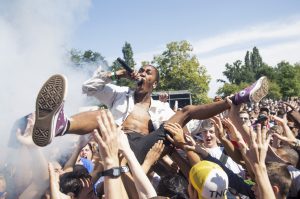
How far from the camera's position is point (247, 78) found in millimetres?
95750

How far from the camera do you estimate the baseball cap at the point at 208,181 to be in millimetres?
2234

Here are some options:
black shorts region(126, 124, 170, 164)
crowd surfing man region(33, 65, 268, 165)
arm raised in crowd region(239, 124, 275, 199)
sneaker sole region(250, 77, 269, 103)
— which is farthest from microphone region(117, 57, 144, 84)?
arm raised in crowd region(239, 124, 275, 199)

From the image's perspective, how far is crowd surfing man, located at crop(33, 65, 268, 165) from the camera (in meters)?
3.44

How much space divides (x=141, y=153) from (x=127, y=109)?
0.86 m

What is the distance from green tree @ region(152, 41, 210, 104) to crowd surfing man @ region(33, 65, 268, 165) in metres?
41.6

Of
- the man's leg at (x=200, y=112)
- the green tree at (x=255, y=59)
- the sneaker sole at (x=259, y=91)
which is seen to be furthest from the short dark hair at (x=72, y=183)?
the green tree at (x=255, y=59)

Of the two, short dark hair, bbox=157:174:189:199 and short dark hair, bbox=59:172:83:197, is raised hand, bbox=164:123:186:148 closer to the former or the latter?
short dark hair, bbox=157:174:189:199

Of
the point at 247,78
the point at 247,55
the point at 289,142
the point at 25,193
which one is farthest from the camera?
the point at 247,55

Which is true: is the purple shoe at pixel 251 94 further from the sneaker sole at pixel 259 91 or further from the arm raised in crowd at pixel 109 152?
the arm raised in crowd at pixel 109 152

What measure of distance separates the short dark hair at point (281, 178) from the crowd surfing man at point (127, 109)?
3.92 ft

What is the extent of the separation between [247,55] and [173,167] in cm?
11695

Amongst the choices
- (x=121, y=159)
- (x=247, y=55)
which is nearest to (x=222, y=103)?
(x=121, y=159)

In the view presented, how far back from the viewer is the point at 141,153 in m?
4.02

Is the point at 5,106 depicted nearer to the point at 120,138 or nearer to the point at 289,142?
the point at 120,138
